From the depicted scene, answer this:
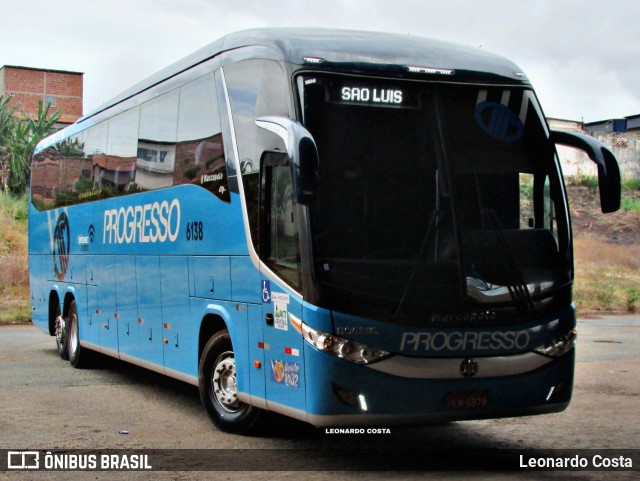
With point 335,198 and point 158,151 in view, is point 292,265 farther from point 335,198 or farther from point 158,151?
point 158,151

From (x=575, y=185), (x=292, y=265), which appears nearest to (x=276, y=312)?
(x=292, y=265)

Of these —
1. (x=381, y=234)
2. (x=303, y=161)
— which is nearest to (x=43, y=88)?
(x=381, y=234)

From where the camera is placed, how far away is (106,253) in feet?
43.5

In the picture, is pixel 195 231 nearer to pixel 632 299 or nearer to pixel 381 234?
pixel 381 234

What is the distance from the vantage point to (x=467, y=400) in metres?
7.68

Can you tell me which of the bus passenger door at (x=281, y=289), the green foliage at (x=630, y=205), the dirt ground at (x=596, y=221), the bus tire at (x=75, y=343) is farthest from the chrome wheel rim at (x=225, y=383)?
the green foliage at (x=630, y=205)

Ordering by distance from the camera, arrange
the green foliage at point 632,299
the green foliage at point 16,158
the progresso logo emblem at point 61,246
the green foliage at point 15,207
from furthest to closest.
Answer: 1. the green foliage at point 16,158
2. the green foliage at point 15,207
3. the green foliage at point 632,299
4. the progresso logo emblem at point 61,246

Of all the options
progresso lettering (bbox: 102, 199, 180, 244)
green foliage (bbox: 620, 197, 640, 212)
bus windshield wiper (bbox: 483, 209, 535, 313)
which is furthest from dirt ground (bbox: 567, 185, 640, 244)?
bus windshield wiper (bbox: 483, 209, 535, 313)

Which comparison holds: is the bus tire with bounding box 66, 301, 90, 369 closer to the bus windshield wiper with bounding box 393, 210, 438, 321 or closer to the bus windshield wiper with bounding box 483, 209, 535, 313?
the bus windshield wiper with bounding box 393, 210, 438, 321

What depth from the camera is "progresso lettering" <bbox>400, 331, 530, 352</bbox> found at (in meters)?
7.50

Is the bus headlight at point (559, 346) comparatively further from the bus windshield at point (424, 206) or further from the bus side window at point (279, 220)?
the bus side window at point (279, 220)

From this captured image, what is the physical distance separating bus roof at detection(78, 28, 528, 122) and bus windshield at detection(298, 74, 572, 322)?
13 cm

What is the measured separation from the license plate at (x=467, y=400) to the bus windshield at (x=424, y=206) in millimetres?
675

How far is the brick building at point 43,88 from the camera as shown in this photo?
65438 mm
